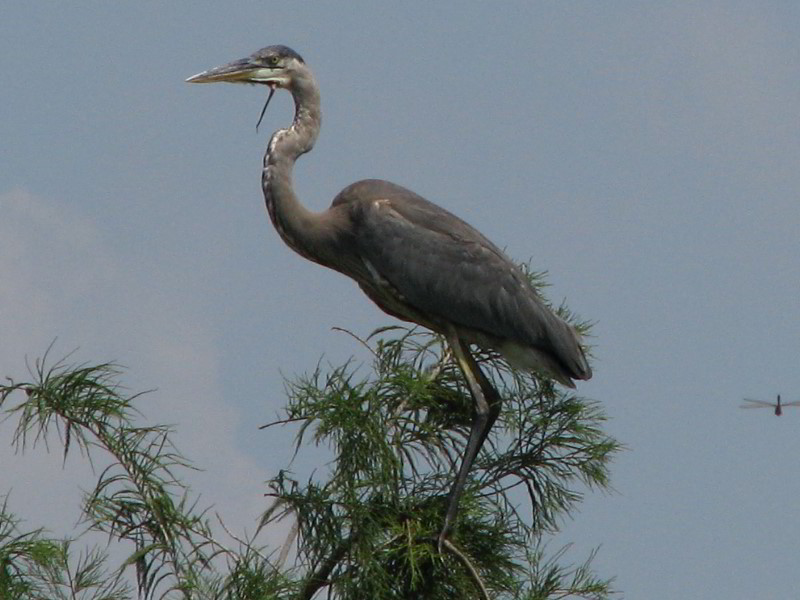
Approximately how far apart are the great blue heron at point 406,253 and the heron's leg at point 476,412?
139 mm

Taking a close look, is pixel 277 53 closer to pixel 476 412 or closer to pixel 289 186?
pixel 289 186

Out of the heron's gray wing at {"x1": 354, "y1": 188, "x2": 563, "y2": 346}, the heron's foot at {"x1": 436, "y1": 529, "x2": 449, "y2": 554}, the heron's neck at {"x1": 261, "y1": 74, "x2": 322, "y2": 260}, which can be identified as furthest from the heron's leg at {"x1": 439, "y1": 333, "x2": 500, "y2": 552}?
the heron's neck at {"x1": 261, "y1": 74, "x2": 322, "y2": 260}

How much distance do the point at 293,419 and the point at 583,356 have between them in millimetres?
2283

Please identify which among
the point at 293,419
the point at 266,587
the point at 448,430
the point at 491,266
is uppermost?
the point at 491,266

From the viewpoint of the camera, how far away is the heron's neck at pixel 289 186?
774cm

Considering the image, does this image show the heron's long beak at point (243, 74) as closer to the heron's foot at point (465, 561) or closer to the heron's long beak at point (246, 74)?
the heron's long beak at point (246, 74)

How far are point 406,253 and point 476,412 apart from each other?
1.35m

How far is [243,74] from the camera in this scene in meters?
7.95

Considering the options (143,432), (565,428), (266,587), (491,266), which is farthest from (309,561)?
(491,266)

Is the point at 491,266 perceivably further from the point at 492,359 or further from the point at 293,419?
the point at 293,419

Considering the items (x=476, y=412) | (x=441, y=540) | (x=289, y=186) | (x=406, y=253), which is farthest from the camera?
(x=289, y=186)

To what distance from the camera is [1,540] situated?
195 inches

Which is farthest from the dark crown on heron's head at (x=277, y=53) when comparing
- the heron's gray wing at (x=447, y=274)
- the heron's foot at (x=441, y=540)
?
the heron's foot at (x=441, y=540)

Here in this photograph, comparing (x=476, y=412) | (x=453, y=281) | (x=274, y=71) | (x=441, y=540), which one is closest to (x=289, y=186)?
(x=274, y=71)
